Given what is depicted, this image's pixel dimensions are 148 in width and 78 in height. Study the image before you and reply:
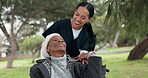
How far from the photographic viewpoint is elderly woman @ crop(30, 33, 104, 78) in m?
1.73

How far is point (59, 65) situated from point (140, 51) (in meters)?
10.4

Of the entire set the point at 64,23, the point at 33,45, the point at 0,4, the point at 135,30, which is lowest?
the point at 33,45

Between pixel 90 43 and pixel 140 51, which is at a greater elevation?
pixel 90 43

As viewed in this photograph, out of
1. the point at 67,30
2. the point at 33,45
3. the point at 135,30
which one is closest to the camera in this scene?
the point at 67,30

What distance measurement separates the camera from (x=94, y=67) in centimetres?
172

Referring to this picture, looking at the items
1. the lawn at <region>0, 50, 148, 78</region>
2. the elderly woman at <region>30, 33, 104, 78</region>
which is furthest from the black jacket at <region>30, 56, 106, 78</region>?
the lawn at <region>0, 50, 148, 78</region>

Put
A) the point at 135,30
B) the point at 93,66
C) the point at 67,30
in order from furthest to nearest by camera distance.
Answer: the point at 135,30 → the point at 67,30 → the point at 93,66

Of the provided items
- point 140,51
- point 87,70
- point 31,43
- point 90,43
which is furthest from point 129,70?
point 31,43

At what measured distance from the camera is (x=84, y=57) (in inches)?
73.8

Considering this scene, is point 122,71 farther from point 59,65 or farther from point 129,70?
point 59,65

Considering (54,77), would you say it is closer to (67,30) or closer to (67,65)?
(67,65)

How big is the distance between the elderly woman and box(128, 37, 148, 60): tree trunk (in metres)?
10.0

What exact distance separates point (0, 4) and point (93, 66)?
34.4 ft

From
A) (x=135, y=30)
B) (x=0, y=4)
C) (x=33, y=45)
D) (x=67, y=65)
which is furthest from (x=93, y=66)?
(x=33, y=45)
